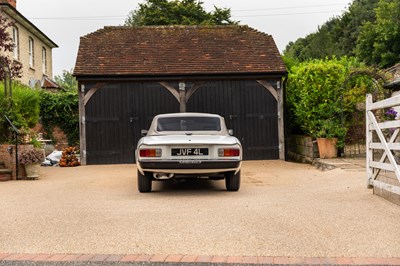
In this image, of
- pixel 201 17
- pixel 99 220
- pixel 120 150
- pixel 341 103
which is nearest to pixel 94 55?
pixel 120 150

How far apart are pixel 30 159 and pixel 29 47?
15907 mm

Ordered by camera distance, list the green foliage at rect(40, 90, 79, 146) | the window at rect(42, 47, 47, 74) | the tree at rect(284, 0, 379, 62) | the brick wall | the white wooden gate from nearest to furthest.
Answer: the white wooden gate < the brick wall < the green foliage at rect(40, 90, 79, 146) < the window at rect(42, 47, 47, 74) < the tree at rect(284, 0, 379, 62)

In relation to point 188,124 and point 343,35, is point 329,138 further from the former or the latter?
point 343,35

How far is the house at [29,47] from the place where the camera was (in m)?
21.5

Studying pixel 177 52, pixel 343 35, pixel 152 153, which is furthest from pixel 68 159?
pixel 343 35

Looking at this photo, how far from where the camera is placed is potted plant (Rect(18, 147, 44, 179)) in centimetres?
1105

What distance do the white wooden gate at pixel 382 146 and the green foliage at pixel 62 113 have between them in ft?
45.0

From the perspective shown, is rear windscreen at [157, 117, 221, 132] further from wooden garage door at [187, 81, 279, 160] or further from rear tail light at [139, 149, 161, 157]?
wooden garage door at [187, 81, 279, 160]

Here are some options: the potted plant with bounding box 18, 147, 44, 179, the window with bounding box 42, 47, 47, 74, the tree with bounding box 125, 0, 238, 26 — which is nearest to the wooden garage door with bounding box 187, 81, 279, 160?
the potted plant with bounding box 18, 147, 44, 179

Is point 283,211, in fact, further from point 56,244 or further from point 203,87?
point 203,87

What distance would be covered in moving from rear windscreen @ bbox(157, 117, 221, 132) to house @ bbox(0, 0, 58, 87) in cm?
1387


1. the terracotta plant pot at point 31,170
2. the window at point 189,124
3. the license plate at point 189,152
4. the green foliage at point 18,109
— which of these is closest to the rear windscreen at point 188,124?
the window at point 189,124

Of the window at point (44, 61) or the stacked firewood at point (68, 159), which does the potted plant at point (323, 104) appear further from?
the window at point (44, 61)

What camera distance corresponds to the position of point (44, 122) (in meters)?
18.9
